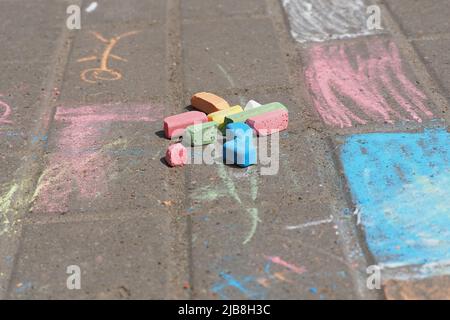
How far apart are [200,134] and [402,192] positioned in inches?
36.5

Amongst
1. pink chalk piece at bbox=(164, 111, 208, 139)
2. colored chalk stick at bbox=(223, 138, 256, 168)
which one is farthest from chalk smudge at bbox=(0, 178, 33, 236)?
colored chalk stick at bbox=(223, 138, 256, 168)

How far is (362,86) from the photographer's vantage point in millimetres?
3867

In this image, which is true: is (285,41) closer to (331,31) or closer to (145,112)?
(331,31)

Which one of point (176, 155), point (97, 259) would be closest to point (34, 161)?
point (176, 155)

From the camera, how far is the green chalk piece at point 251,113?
3479 mm

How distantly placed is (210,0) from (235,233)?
2.37 m

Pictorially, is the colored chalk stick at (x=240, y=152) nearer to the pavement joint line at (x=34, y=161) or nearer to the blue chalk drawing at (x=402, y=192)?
the blue chalk drawing at (x=402, y=192)

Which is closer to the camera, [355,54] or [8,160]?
[8,160]

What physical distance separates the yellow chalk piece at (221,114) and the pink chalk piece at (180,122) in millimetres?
33

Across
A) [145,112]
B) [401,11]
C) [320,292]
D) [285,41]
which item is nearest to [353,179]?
[320,292]

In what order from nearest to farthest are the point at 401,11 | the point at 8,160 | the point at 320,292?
the point at 320,292 < the point at 8,160 < the point at 401,11

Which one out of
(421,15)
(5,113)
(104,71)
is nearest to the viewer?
(5,113)

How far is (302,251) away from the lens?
2.78 metres

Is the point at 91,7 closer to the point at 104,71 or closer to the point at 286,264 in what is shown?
the point at 104,71
